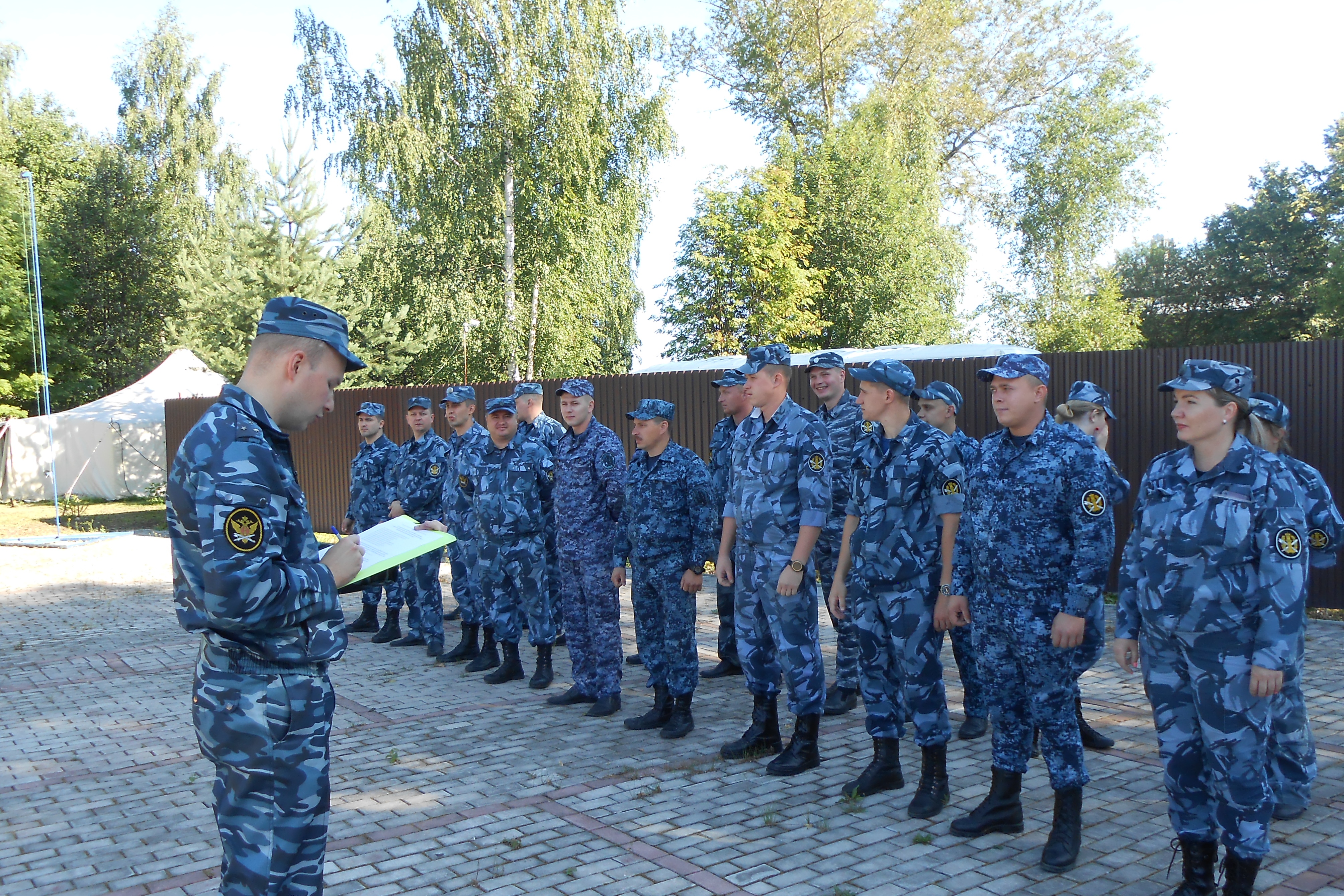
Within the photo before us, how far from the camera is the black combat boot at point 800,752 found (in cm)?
535

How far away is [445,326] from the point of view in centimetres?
2314

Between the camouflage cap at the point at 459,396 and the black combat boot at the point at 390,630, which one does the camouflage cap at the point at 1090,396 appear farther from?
the black combat boot at the point at 390,630

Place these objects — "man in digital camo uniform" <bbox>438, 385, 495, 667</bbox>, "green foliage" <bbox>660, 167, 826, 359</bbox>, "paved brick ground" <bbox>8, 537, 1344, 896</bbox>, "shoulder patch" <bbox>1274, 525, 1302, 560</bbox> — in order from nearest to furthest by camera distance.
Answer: "shoulder patch" <bbox>1274, 525, 1302, 560</bbox> < "paved brick ground" <bbox>8, 537, 1344, 896</bbox> < "man in digital camo uniform" <bbox>438, 385, 495, 667</bbox> < "green foliage" <bbox>660, 167, 826, 359</bbox>

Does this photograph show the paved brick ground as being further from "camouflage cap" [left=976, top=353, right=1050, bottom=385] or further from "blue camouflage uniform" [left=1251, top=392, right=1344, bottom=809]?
"camouflage cap" [left=976, top=353, right=1050, bottom=385]

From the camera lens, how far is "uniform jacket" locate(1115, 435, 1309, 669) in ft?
11.5

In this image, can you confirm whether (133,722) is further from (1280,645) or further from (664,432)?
(1280,645)

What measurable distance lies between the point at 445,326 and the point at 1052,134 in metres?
20.1

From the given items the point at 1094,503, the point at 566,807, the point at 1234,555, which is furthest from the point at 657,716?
the point at 1234,555

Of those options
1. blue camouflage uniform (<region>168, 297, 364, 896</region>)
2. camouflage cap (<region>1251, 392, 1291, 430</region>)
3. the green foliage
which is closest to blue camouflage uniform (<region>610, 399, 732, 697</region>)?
camouflage cap (<region>1251, 392, 1291, 430</region>)

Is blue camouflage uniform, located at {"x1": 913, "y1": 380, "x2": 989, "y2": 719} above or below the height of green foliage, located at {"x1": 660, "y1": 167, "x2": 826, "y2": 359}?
below

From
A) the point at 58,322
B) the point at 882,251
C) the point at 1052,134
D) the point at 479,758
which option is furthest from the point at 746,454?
the point at 58,322

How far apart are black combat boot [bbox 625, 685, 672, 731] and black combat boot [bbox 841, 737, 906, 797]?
1.57m

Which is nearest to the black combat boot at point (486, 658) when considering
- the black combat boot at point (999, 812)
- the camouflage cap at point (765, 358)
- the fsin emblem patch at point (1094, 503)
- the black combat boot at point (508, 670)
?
the black combat boot at point (508, 670)

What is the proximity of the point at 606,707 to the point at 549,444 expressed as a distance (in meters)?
2.42
